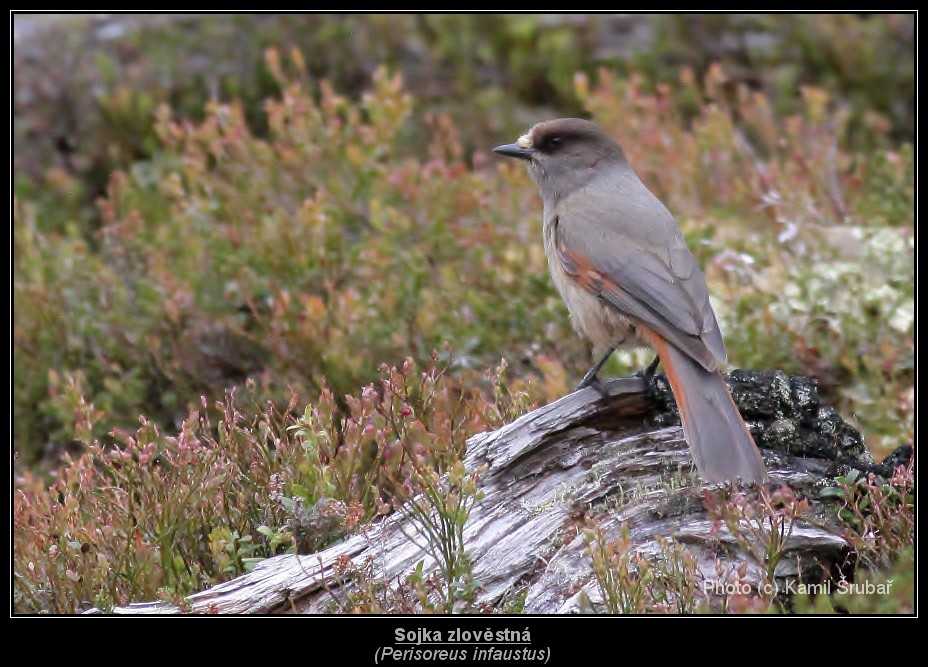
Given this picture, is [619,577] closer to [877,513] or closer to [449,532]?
[449,532]

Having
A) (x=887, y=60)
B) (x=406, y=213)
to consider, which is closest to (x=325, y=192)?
(x=406, y=213)

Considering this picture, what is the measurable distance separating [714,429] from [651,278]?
1016 millimetres

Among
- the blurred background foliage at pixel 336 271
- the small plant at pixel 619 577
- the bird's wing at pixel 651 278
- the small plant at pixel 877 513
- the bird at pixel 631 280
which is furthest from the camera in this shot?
the blurred background foliage at pixel 336 271

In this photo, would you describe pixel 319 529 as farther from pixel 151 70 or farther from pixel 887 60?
pixel 887 60

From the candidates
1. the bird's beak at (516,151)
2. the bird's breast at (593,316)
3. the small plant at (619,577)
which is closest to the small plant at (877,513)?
the small plant at (619,577)

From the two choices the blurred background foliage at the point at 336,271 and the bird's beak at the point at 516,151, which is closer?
the blurred background foliage at the point at 336,271


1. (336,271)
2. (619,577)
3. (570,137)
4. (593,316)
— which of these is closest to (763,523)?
(619,577)

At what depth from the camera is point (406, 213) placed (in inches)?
322

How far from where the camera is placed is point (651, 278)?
5387 millimetres

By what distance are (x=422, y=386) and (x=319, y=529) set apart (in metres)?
0.75

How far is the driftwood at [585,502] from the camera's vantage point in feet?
14.7

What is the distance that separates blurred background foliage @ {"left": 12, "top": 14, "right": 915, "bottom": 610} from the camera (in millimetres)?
5590

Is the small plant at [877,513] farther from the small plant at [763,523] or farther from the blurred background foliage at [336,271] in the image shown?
the blurred background foliage at [336,271]

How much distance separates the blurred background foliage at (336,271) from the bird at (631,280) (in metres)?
0.60
